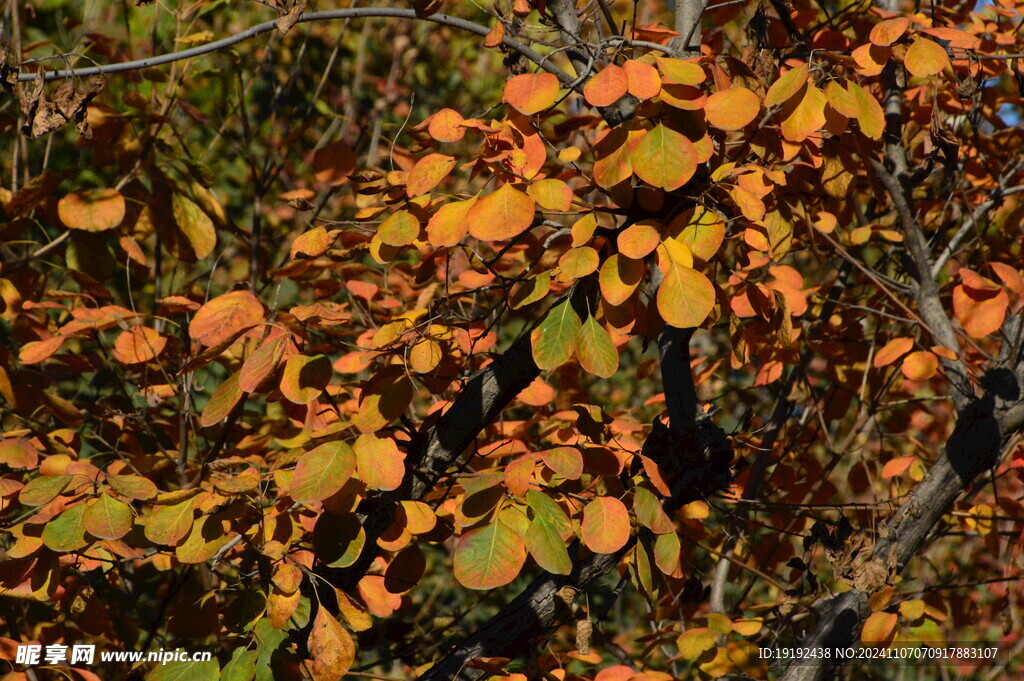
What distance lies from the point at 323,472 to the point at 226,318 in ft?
1.27

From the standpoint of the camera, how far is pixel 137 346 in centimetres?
203

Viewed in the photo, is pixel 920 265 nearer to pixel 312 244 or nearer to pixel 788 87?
pixel 788 87

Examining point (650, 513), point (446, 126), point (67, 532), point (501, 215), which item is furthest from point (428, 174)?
point (67, 532)

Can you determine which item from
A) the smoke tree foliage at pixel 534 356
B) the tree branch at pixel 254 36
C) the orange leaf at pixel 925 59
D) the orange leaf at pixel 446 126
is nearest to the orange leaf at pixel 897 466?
the smoke tree foliage at pixel 534 356

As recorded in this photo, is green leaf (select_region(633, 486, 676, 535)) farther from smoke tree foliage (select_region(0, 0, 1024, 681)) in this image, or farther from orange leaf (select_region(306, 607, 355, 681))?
orange leaf (select_region(306, 607, 355, 681))

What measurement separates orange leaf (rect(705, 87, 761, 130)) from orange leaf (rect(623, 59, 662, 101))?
10 cm

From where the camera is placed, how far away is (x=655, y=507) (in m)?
1.47

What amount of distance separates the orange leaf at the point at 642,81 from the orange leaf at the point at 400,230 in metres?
0.44

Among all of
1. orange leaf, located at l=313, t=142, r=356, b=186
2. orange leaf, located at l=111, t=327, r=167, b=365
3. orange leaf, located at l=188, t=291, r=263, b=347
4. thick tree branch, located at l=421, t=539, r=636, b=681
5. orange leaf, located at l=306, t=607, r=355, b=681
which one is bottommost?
thick tree branch, located at l=421, t=539, r=636, b=681

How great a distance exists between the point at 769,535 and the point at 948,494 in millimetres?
634

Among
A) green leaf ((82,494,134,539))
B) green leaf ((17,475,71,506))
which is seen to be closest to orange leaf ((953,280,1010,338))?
green leaf ((82,494,134,539))

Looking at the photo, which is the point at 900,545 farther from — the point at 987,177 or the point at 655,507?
the point at 987,177

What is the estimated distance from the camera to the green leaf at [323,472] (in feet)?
4.03

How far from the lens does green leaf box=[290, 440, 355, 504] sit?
4.03ft
